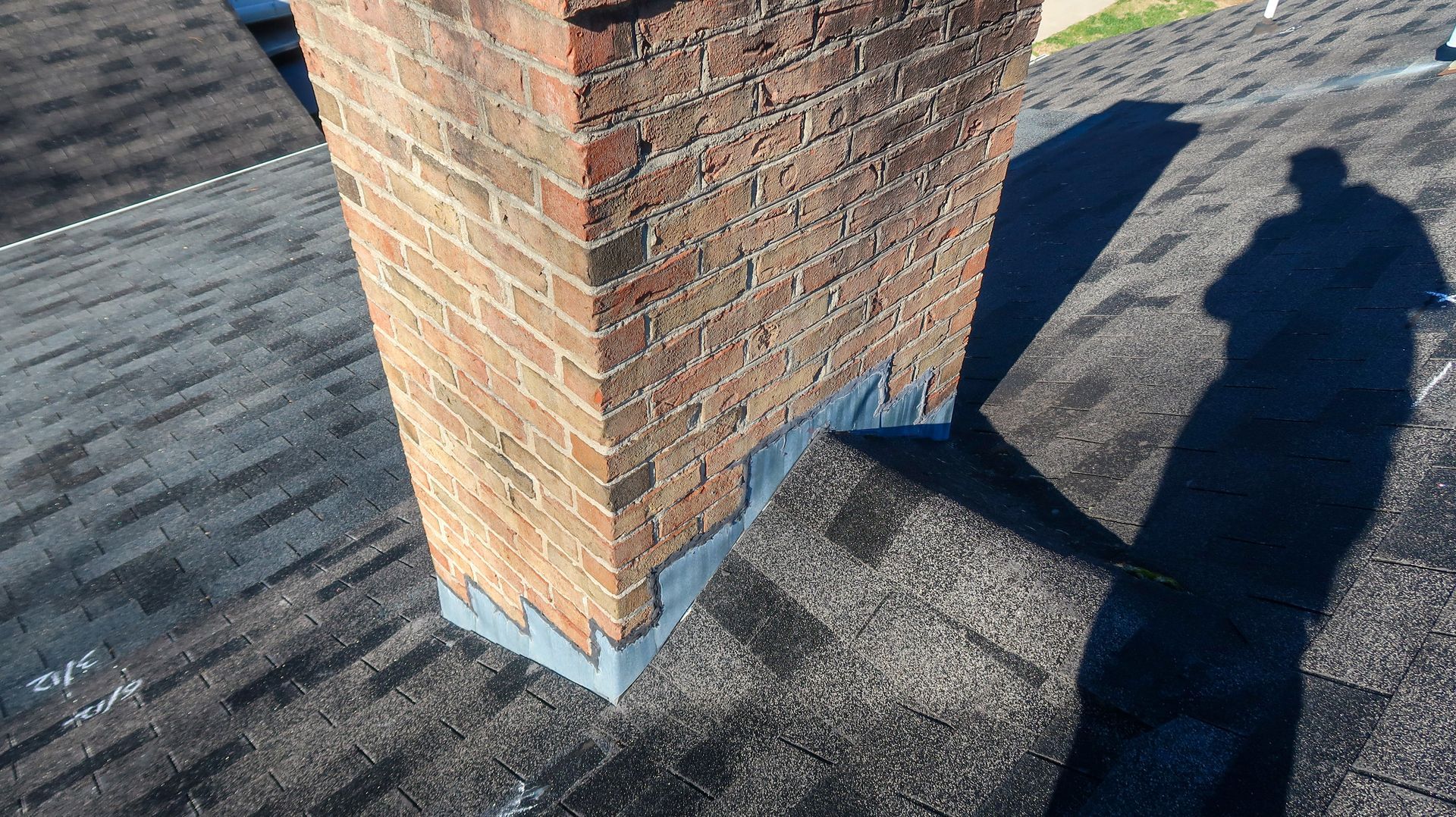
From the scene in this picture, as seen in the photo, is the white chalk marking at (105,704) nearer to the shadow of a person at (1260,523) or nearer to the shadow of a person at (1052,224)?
the shadow of a person at (1260,523)

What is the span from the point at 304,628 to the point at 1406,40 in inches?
383

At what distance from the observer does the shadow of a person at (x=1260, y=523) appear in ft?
5.64

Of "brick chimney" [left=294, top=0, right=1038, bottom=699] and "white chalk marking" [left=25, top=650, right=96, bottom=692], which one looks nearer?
"brick chimney" [left=294, top=0, right=1038, bottom=699]

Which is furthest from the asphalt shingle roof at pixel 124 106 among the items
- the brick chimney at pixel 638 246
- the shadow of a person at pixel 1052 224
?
the brick chimney at pixel 638 246

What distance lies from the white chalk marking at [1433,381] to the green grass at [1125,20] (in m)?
23.5

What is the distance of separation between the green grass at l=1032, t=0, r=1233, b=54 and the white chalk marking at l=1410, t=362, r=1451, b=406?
924 inches

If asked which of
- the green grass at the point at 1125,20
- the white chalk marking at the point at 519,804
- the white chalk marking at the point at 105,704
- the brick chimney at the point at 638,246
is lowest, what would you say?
the green grass at the point at 1125,20

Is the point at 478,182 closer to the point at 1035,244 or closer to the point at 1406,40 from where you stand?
the point at 1035,244

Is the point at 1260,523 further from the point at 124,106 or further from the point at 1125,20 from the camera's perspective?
the point at 1125,20

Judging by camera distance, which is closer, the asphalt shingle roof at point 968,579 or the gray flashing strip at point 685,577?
the asphalt shingle roof at point 968,579

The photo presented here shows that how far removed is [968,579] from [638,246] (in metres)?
1.27

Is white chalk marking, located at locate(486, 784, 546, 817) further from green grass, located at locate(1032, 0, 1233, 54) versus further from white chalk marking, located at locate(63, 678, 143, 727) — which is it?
green grass, located at locate(1032, 0, 1233, 54)

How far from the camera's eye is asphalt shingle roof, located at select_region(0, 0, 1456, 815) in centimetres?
182

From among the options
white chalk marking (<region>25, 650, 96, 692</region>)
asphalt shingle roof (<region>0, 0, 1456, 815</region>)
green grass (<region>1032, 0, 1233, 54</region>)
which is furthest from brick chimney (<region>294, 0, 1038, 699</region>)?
green grass (<region>1032, 0, 1233, 54</region>)
